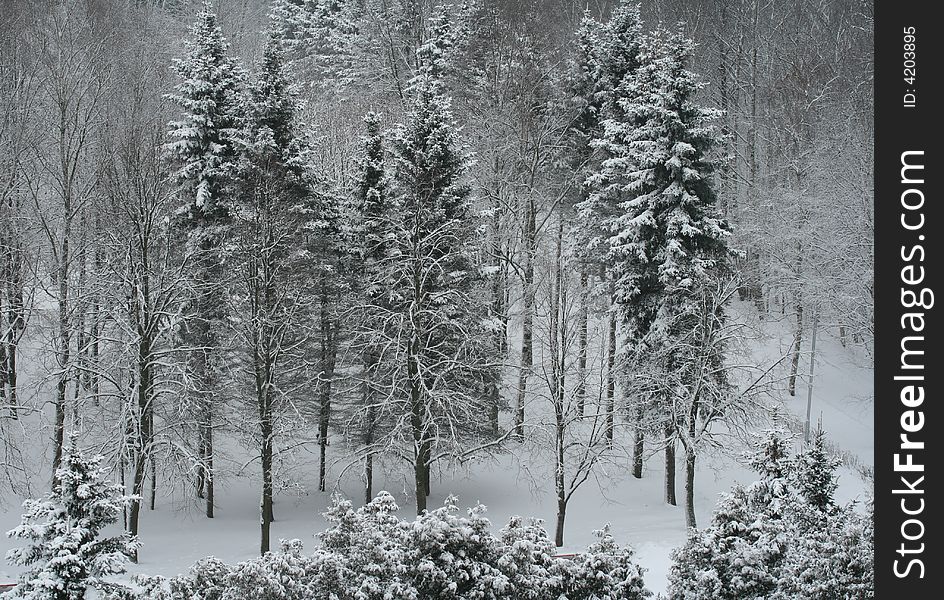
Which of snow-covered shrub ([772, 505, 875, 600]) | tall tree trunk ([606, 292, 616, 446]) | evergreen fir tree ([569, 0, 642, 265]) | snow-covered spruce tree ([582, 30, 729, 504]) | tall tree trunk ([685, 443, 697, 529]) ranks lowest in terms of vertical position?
tall tree trunk ([685, 443, 697, 529])

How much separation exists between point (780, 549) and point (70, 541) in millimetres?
9814

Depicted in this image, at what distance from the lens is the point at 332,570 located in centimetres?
1113

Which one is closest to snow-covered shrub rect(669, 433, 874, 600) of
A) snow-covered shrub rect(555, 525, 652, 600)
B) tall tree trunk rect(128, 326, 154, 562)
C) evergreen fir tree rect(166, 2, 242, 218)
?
snow-covered shrub rect(555, 525, 652, 600)

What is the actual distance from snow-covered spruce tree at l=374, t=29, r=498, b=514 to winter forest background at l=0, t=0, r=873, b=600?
0.11 meters

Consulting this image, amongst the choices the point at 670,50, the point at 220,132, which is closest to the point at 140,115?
the point at 220,132

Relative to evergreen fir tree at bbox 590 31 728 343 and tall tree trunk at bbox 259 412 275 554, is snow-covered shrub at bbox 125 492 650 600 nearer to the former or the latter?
tall tree trunk at bbox 259 412 275 554

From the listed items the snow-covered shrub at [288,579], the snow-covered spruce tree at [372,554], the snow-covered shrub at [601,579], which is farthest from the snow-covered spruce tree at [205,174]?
the snow-covered shrub at [601,579]

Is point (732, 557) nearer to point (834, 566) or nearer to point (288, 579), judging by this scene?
point (834, 566)

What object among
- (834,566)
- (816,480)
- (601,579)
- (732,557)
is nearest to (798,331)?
(816,480)

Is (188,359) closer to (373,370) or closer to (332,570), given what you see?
(373,370)

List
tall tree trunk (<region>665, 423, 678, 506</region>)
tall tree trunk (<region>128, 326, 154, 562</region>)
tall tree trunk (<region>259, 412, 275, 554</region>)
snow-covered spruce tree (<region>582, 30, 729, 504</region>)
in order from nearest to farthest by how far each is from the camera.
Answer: tall tree trunk (<region>128, 326, 154, 562</region>) < tall tree trunk (<region>259, 412, 275, 554</region>) < snow-covered spruce tree (<region>582, 30, 729, 504</region>) < tall tree trunk (<region>665, 423, 678, 506</region>)

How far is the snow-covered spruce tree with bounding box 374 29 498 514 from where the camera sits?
68.5 ft

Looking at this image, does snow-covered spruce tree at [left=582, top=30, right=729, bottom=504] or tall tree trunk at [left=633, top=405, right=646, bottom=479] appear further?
tall tree trunk at [left=633, top=405, right=646, bottom=479]
